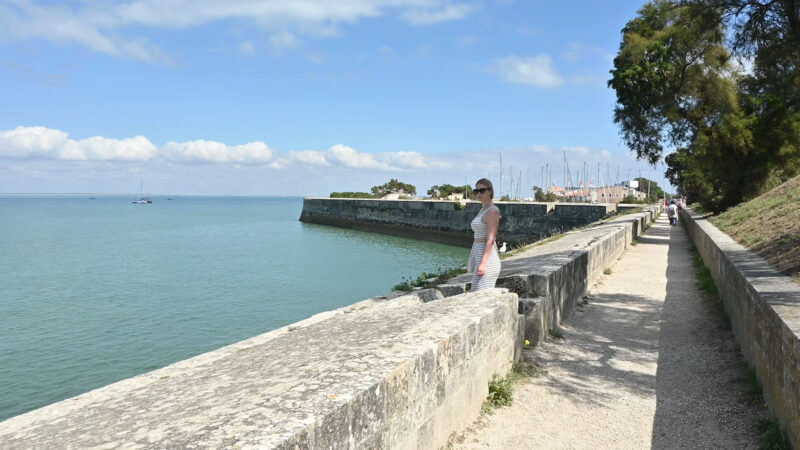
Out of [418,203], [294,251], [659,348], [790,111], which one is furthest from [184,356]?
[418,203]

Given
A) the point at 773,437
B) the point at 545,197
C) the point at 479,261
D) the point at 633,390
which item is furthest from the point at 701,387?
the point at 545,197

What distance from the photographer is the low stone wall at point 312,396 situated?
7.48 feet

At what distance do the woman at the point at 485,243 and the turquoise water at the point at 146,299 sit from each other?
781 cm

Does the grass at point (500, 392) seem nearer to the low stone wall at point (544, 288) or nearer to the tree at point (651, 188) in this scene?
the low stone wall at point (544, 288)

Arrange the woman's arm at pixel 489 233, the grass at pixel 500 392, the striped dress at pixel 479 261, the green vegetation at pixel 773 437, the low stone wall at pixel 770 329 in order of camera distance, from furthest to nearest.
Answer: the striped dress at pixel 479 261 < the woman's arm at pixel 489 233 < the grass at pixel 500 392 < the green vegetation at pixel 773 437 < the low stone wall at pixel 770 329

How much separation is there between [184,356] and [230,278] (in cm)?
1194

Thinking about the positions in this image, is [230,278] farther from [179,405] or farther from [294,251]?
[179,405]

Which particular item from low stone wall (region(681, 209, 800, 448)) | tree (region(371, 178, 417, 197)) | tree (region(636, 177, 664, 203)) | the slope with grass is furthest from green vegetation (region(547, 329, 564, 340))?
tree (region(636, 177, 664, 203))

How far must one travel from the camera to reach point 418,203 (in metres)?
50.6

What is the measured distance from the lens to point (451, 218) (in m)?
46.4

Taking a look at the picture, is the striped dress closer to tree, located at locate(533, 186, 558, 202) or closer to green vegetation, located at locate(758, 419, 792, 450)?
green vegetation, located at locate(758, 419, 792, 450)

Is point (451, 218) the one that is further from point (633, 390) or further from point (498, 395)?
point (498, 395)

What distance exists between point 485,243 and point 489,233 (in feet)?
0.75

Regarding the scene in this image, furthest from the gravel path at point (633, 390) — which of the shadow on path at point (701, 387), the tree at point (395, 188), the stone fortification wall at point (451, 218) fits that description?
the tree at point (395, 188)
